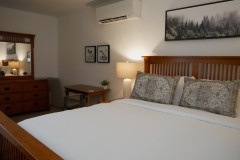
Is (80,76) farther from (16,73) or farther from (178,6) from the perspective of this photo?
(178,6)

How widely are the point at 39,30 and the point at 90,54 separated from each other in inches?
61.9

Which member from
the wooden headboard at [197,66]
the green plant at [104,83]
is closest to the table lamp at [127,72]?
the wooden headboard at [197,66]

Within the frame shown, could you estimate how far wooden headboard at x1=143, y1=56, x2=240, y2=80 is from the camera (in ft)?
6.72

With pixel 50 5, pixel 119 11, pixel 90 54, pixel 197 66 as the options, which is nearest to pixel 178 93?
pixel 197 66

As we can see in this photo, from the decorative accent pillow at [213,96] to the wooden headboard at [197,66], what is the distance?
1.25ft

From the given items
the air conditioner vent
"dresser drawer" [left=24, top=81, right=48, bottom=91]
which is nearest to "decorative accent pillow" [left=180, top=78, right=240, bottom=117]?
the air conditioner vent

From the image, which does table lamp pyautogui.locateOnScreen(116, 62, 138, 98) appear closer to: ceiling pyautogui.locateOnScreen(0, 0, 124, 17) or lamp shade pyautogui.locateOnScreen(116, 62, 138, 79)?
lamp shade pyautogui.locateOnScreen(116, 62, 138, 79)

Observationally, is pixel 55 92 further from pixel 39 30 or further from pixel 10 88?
pixel 39 30

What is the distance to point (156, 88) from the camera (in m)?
2.16

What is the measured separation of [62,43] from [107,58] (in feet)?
5.54

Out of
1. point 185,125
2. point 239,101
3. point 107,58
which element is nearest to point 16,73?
point 107,58

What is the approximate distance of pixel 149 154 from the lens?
3.28 feet

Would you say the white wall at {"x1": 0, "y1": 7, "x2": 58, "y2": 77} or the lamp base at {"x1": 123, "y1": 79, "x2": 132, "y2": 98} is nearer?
the lamp base at {"x1": 123, "y1": 79, "x2": 132, "y2": 98}

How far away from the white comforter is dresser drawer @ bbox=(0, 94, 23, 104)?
2541 millimetres
